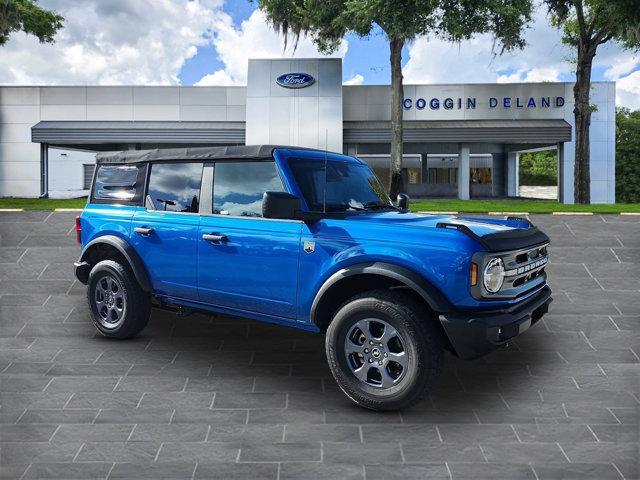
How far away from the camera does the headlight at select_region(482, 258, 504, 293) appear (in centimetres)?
470

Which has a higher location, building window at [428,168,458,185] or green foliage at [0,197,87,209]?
building window at [428,168,458,185]

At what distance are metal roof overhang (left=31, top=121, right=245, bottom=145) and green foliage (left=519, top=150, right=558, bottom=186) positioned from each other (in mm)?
40594

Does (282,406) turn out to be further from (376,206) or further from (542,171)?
(542,171)

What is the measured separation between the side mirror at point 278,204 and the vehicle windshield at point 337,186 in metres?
0.31

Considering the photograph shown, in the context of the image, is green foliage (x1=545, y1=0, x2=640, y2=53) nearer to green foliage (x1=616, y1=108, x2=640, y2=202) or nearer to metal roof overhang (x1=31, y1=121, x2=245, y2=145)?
metal roof overhang (x1=31, y1=121, x2=245, y2=145)

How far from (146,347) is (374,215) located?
2.88m

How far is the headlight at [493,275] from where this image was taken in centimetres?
470

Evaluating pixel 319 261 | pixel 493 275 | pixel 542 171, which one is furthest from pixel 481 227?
pixel 542 171

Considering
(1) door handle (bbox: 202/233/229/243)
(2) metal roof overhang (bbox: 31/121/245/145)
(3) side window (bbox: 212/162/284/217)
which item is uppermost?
(2) metal roof overhang (bbox: 31/121/245/145)

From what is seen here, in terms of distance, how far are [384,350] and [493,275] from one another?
1006mm

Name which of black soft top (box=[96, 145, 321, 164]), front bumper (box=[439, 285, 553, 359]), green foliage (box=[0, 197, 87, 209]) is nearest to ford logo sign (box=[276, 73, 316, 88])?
green foliage (box=[0, 197, 87, 209])

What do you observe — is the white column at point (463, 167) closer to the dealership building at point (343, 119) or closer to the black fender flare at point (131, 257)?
the dealership building at point (343, 119)

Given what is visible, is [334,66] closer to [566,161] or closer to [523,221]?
[566,161]

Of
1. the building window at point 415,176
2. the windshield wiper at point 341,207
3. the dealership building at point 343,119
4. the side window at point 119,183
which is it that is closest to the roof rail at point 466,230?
the windshield wiper at point 341,207
